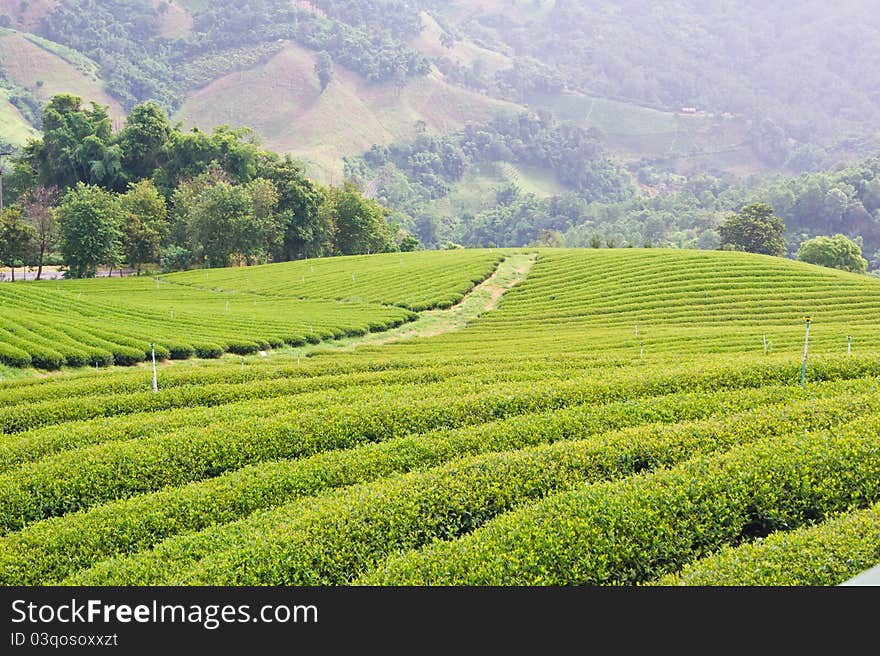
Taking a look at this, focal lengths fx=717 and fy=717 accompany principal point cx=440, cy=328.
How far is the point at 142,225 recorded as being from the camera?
79.4 m

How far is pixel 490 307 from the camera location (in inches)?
2010

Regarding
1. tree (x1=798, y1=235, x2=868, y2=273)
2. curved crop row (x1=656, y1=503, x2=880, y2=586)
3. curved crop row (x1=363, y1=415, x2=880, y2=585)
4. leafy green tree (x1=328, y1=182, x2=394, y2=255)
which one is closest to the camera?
curved crop row (x1=656, y1=503, x2=880, y2=586)

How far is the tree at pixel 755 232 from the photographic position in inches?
3371

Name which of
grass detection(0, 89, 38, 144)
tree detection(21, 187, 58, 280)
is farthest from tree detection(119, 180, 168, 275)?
grass detection(0, 89, 38, 144)

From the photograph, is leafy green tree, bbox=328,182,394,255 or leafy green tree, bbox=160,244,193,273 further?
leafy green tree, bbox=328,182,394,255

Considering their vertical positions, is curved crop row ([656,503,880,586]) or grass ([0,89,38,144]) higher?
grass ([0,89,38,144])

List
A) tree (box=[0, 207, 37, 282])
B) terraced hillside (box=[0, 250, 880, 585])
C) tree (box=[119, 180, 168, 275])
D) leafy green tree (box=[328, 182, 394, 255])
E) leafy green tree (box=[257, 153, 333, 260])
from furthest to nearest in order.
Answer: leafy green tree (box=[328, 182, 394, 255]), leafy green tree (box=[257, 153, 333, 260]), tree (box=[119, 180, 168, 275]), tree (box=[0, 207, 37, 282]), terraced hillside (box=[0, 250, 880, 585])

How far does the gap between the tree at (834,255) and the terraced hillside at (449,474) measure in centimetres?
6869

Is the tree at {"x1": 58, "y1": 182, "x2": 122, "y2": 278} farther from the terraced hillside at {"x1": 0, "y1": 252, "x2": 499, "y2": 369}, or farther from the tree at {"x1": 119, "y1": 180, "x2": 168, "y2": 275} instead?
the terraced hillside at {"x1": 0, "y1": 252, "x2": 499, "y2": 369}

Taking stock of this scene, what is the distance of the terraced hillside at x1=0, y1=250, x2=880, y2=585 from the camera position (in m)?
8.69

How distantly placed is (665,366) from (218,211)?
6762 cm

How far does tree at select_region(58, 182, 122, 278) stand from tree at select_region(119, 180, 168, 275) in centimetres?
A: 273

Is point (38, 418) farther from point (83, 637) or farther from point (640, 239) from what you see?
point (640, 239)

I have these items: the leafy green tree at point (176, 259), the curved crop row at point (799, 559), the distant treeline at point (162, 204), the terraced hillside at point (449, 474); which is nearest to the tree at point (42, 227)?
the distant treeline at point (162, 204)
